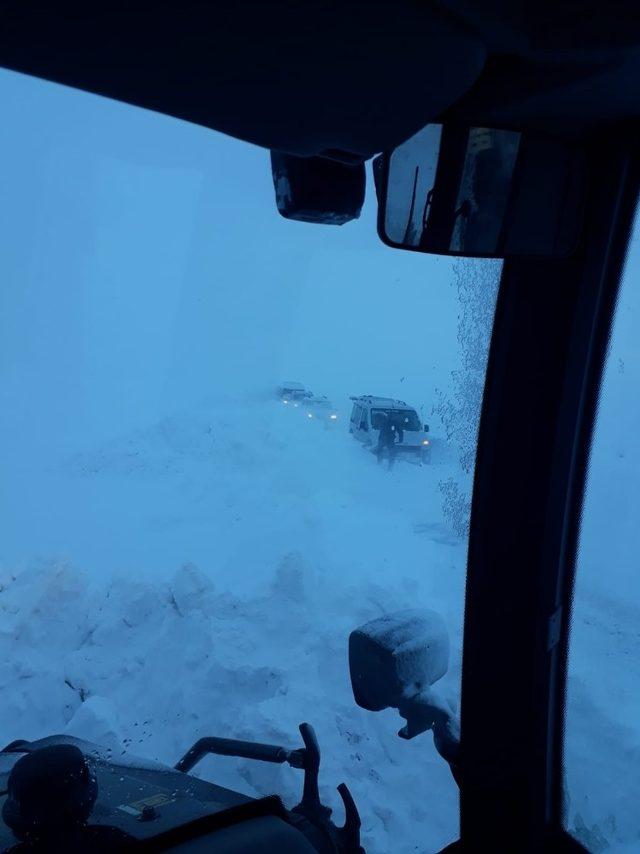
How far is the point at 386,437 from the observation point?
10055 millimetres

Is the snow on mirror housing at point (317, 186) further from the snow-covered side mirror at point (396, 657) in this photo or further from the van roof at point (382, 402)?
the van roof at point (382, 402)

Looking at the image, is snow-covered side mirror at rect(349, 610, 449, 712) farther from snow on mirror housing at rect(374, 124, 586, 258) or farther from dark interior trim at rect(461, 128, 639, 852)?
snow on mirror housing at rect(374, 124, 586, 258)

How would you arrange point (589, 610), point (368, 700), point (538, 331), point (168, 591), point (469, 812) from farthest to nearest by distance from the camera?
point (168, 591) < point (589, 610) < point (469, 812) < point (538, 331) < point (368, 700)

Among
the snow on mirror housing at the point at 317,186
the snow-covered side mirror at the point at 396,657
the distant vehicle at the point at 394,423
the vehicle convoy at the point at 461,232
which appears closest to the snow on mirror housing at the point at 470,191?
the vehicle convoy at the point at 461,232

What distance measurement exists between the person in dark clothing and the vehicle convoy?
7.30 metres

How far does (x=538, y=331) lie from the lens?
2156 millimetres

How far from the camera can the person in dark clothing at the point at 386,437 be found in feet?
31.9

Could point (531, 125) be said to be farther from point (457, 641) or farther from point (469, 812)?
point (457, 641)

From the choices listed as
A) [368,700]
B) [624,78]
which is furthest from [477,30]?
[368,700]

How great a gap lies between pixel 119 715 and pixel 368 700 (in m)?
3.37

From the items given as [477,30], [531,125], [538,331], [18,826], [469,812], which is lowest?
[469,812]

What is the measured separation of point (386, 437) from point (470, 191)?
28.0ft

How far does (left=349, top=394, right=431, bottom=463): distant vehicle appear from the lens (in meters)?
9.40

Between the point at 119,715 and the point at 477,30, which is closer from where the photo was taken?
the point at 477,30
